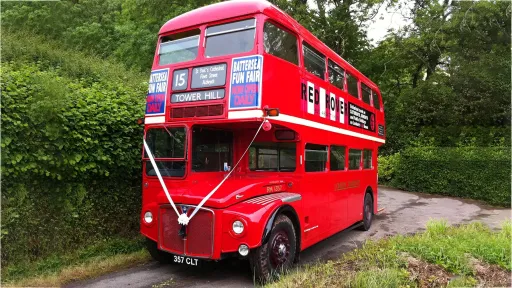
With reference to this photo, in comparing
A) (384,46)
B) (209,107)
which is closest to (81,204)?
(209,107)

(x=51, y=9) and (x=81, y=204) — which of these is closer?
(x=81, y=204)

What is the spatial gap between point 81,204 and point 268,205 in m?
3.34

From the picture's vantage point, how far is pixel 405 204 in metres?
14.7

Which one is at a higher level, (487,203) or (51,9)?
(51,9)

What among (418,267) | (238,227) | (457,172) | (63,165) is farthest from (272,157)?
(457,172)

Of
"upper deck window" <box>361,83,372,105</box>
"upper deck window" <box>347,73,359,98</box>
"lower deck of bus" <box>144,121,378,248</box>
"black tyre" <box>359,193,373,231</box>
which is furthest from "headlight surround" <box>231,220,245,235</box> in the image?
"upper deck window" <box>361,83,372,105</box>

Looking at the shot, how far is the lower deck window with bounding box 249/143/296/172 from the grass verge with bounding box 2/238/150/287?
8.73ft

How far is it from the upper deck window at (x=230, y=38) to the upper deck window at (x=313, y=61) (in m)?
1.43

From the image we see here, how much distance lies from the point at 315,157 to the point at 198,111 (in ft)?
8.28

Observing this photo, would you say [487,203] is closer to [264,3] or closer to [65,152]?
[264,3]

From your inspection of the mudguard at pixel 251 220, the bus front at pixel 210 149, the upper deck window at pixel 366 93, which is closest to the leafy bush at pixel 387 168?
the upper deck window at pixel 366 93

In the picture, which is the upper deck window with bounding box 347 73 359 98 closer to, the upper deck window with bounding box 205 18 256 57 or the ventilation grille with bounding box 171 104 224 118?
the upper deck window with bounding box 205 18 256 57

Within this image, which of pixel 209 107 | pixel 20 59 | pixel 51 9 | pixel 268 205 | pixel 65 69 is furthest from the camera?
pixel 51 9

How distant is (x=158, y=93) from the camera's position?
22.0ft
